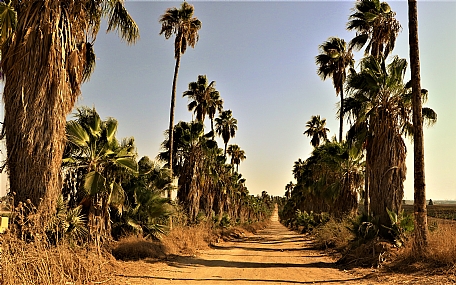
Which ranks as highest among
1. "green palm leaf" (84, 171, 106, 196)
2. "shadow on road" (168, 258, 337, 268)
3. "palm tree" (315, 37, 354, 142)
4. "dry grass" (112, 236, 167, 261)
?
"palm tree" (315, 37, 354, 142)

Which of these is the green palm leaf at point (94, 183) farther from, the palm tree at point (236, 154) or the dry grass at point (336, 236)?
the palm tree at point (236, 154)

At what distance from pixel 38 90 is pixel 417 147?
12.2 m

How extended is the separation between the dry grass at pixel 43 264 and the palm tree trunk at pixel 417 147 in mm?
10052

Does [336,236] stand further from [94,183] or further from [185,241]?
[94,183]

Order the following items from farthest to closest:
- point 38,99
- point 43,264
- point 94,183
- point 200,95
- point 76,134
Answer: point 200,95, point 76,134, point 94,183, point 38,99, point 43,264

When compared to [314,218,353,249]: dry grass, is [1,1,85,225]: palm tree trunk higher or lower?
higher

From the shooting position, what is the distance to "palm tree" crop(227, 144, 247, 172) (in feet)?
258

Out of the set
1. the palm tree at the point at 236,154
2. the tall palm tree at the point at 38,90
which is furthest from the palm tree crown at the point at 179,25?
the palm tree at the point at 236,154

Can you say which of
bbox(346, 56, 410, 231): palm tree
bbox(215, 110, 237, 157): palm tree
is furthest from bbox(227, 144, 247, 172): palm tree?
bbox(346, 56, 410, 231): palm tree

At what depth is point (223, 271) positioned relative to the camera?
47.9 ft

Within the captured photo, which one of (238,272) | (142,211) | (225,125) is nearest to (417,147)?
(238,272)

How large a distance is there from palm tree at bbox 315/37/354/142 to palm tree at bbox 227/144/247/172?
145ft

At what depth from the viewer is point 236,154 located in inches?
3174

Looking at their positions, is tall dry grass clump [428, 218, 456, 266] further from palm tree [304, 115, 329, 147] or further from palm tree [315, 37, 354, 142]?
palm tree [304, 115, 329, 147]
